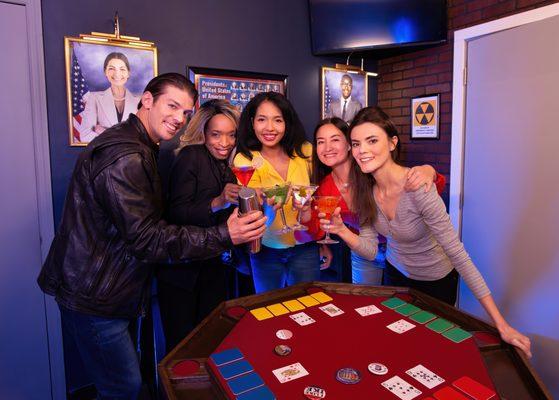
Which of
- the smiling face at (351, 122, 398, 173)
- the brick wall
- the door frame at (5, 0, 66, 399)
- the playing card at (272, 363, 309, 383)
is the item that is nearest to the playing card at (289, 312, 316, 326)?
the playing card at (272, 363, 309, 383)

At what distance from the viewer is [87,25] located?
239 centimetres

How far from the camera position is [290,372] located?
117cm

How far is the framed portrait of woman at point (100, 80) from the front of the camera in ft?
7.75

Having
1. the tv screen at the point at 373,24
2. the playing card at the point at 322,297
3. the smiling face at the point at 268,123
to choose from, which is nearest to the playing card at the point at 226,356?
the playing card at the point at 322,297

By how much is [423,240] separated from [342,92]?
1.95 m

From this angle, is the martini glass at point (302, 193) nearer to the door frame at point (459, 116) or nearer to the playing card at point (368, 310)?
the playing card at point (368, 310)

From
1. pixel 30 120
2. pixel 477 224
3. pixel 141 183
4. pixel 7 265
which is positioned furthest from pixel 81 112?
pixel 477 224

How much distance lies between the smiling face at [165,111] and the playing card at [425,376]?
1.29 meters

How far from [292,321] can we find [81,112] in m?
1.84

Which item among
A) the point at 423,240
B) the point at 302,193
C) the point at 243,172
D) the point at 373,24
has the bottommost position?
the point at 423,240

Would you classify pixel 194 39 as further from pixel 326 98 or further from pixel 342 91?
pixel 342 91

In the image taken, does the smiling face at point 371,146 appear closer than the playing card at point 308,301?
No

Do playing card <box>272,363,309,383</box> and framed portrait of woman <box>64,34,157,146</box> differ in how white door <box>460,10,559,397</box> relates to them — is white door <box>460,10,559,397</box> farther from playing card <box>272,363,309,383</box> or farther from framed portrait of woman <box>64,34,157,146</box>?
framed portrait of woman <box>64,34,157,146</box>

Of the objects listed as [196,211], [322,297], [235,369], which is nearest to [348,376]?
[235,369]
